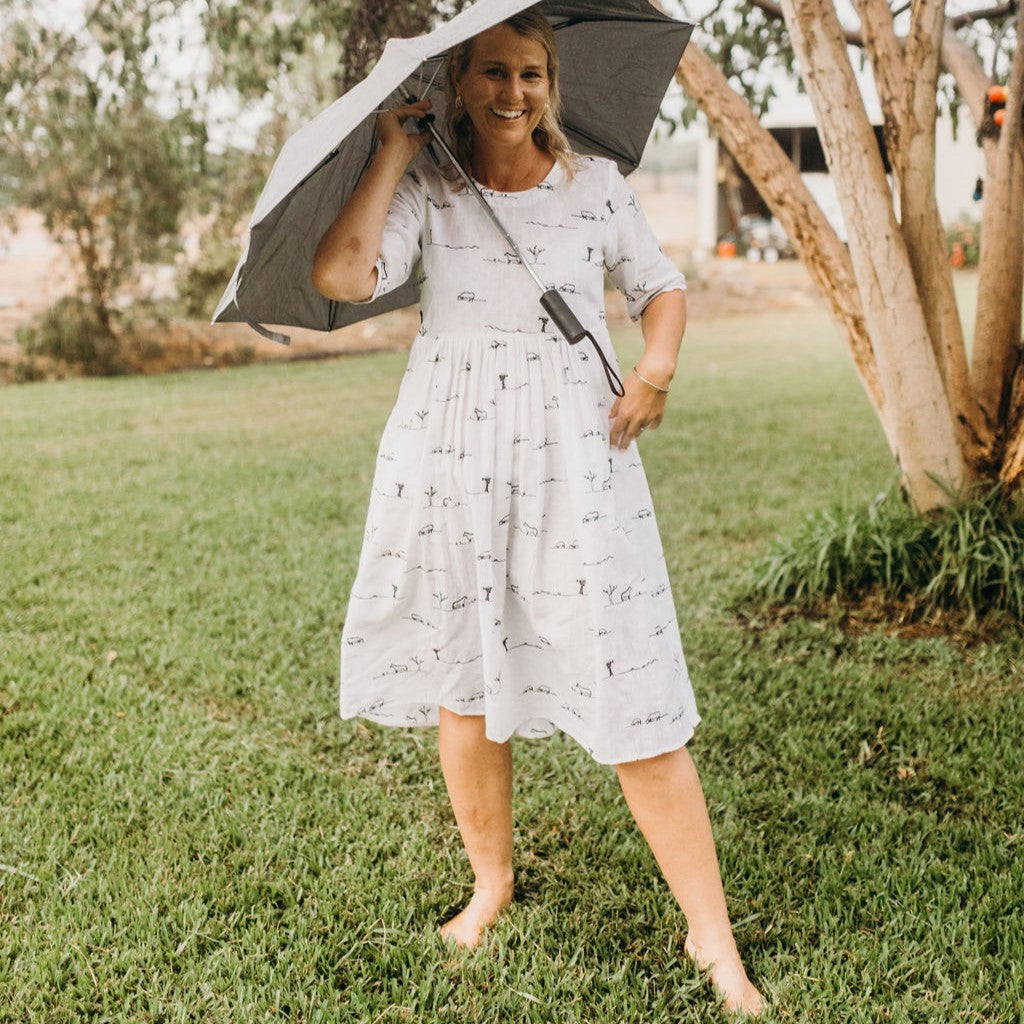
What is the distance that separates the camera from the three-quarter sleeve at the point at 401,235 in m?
1.94

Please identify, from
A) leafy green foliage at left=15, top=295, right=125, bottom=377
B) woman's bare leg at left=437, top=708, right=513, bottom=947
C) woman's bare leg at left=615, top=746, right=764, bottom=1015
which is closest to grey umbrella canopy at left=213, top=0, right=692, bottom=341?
woman's bare leg at left=437, top=708, right=513, bottom=947

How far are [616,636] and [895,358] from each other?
7.05ft

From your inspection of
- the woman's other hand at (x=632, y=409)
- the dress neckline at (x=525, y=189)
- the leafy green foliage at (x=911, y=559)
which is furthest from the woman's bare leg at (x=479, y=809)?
the leafy green foliage at (x=911, y=559)

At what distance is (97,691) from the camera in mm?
3516

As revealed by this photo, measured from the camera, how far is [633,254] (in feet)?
6.88

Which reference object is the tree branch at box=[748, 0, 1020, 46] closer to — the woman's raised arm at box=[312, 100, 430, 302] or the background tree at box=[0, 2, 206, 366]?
the woman's raised arm at box=[312, 100, 430, 302]

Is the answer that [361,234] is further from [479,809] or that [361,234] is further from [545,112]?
[479,809]

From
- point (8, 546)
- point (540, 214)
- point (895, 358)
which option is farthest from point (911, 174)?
point (8, 546)

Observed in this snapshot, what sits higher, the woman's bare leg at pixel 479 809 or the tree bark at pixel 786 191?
the tree bark at pixel 786 191

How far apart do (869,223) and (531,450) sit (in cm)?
214

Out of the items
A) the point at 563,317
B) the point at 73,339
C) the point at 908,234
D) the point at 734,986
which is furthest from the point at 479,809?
the point at 73,339

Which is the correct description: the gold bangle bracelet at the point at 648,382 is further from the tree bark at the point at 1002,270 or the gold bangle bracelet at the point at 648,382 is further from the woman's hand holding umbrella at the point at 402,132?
the tree bark at the point at 1002,270

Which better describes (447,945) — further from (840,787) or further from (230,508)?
(230,508)

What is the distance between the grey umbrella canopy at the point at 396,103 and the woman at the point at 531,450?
0.10m
